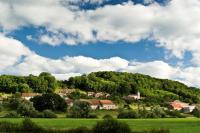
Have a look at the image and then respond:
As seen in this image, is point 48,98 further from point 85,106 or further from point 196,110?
point 196,110

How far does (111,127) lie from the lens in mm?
59188

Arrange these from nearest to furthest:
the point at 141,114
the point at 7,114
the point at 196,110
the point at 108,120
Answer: the point at 108,120
the point at 7,114
the point at 141,114
the point at 196,110

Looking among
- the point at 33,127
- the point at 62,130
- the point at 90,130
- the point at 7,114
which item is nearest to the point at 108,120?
the point at 90,130

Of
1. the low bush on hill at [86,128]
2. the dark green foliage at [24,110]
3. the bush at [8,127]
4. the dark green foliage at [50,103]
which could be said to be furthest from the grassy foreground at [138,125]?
the dark green foliage at [50,103]

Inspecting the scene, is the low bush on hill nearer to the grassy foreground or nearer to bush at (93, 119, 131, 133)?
bush at (93, 119, 131, 133)

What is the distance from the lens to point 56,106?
149m

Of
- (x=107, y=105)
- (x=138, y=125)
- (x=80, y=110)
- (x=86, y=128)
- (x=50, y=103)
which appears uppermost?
(x=107, y=105)

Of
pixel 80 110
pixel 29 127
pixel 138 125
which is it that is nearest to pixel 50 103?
pixel 80 110

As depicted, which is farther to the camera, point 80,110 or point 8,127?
point 80,110

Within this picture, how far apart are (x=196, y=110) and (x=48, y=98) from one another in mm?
59876

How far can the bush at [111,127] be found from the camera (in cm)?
5928

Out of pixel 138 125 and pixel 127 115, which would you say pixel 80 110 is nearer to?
pixel 127 115

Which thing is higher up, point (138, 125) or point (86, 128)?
point (138, 125)

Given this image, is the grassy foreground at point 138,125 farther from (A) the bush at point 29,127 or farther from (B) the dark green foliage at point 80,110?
(B) the dark green foliage at point 80,110
